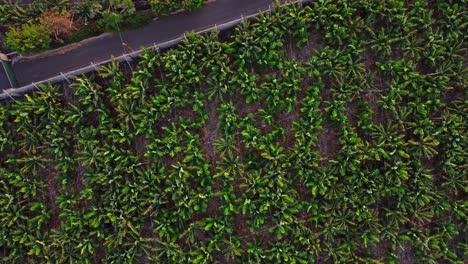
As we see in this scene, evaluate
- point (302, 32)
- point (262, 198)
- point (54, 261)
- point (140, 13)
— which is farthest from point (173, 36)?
point (54, 261)

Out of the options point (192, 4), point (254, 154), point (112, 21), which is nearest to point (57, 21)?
point (112, 21)

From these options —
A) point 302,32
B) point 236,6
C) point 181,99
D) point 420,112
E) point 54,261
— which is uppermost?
point 236,6

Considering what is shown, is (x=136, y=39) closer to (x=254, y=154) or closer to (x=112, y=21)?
(x=112, y=21)

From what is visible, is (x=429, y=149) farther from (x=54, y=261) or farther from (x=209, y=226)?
(x=54, y=261)

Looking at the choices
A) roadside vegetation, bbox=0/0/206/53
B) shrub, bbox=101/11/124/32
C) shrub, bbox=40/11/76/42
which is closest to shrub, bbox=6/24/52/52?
roadside vegetation, bbox=0/0/206/53

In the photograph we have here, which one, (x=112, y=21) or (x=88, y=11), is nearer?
(x=112, y=21)
